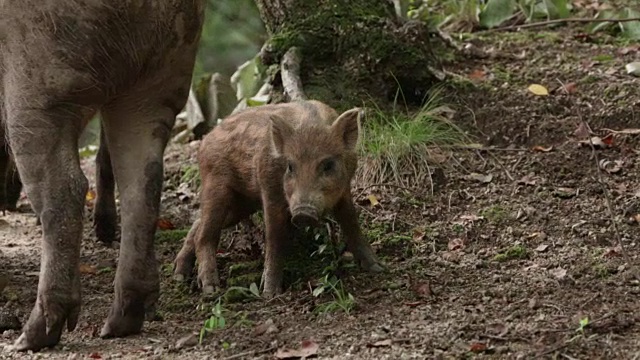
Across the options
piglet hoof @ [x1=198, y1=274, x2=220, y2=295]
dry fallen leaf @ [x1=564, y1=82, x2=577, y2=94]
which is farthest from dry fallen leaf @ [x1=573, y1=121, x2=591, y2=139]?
piglet hoof @ [x1=198, y1=274, x2=220, y2=295]

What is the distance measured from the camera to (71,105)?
5.42 m

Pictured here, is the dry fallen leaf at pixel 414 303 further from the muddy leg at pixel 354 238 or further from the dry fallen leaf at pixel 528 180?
the dry fallen leaf at pixel 528 180

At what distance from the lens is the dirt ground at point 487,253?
5074 millimetres

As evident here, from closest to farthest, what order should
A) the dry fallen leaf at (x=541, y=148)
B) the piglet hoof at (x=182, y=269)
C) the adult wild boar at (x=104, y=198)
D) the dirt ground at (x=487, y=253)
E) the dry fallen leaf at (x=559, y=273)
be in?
the dirt ground at (x=487, y=253) → the dry fallen leaf at (x=559, y=273) → the piglet hoof at (x=182, y=269) → the dry fallen leaf at (x=541, y=148) → the adult wild boar at (x=104, y=198)

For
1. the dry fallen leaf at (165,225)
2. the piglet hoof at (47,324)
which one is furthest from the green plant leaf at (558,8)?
the piglet hoof at (47,324)

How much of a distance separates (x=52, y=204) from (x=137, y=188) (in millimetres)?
490

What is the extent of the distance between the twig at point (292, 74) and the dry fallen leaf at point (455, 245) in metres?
1.42

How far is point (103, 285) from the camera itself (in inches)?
272

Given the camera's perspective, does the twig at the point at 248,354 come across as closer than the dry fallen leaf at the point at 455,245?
Result: Yes

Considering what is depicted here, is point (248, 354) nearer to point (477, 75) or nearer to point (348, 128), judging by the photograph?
point (348, 128)

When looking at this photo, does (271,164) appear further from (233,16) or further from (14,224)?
(233,16)

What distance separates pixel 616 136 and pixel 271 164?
2565mm

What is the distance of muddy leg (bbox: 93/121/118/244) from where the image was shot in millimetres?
7980

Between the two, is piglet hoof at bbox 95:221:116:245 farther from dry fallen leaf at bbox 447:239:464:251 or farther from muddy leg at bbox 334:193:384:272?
dry fallen leaf at bbox 447:239:464:251
